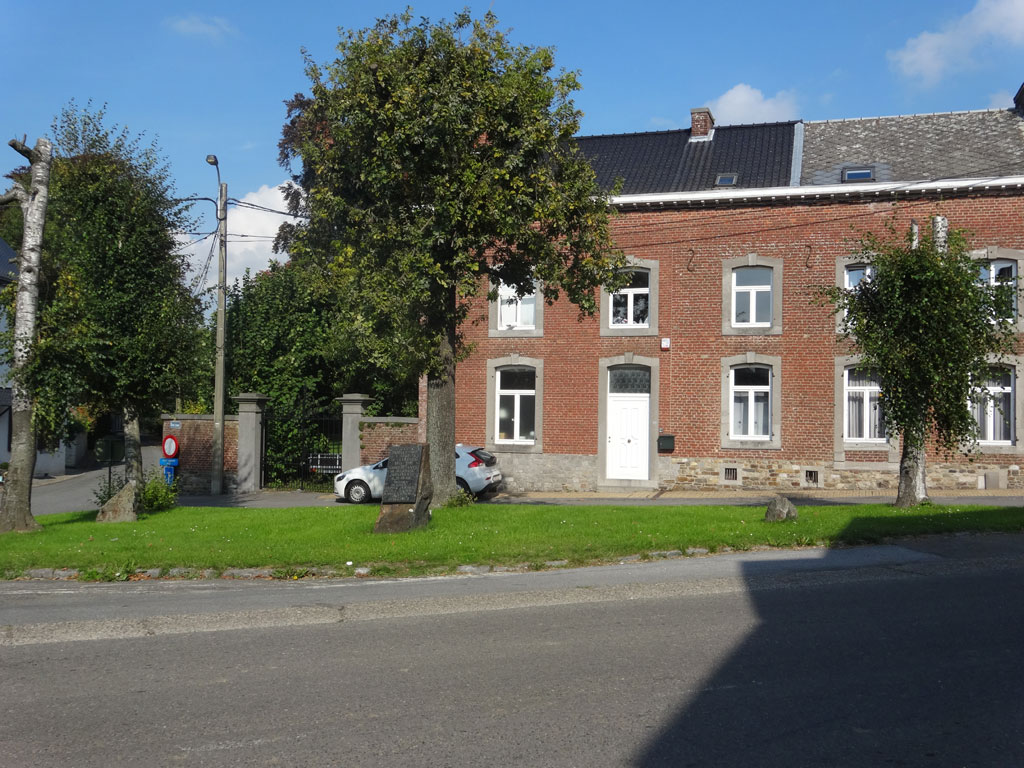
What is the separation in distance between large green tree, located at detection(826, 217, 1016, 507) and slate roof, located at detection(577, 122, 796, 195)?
8734 millimetres

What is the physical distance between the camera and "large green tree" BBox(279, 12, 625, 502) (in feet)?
50.6

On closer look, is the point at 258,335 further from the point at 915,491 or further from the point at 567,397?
the point at 915,491

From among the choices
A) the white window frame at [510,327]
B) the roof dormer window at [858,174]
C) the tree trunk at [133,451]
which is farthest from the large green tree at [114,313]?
the roof dormer window at [858,174]

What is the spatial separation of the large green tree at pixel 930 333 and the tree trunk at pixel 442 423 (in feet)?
22.9

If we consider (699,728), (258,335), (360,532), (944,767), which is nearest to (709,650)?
(699,728)

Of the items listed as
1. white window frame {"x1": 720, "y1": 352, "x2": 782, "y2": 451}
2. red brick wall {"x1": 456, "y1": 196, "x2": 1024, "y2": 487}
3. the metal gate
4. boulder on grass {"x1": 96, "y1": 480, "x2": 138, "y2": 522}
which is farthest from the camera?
the metal gate

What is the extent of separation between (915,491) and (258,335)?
19.4m

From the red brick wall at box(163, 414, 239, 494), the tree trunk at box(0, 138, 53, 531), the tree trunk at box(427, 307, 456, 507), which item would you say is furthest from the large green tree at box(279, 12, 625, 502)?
the red brick wall at box(163, 414, 239, 494)

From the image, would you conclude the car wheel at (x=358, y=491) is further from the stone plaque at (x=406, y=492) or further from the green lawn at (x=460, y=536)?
the stone plaque at (x=406, y=492)

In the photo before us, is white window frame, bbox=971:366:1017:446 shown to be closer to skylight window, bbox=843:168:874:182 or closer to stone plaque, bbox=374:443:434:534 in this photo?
skylight window, bbox=843:168:874:182

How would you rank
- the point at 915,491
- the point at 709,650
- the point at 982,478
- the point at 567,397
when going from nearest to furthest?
the point at 709,650 → the point at 915,491 → the point at 982,478 → the point at 567,397

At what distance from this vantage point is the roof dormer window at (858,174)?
23.8 metres

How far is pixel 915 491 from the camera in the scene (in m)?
16.4

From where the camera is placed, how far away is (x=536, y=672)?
652cm
